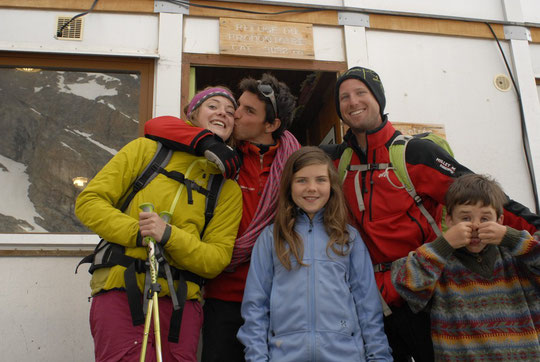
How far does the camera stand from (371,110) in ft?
10.1

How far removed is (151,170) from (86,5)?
2637 millimetres

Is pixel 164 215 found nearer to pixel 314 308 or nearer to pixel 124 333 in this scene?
pixel 124 333

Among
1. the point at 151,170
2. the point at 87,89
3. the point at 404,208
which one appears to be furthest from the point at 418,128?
the point at 87,89

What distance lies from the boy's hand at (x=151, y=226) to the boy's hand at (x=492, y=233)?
67.0 inches

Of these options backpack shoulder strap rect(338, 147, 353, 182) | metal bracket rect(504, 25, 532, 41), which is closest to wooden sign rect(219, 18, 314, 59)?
backpack shoulder strap rect(338, 147, 353, 182)

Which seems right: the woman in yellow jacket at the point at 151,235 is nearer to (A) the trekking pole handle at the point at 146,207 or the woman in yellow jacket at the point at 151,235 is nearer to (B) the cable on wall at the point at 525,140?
(A) the trekking pole handle at the point at 146,207

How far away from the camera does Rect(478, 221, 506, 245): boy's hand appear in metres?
2.37

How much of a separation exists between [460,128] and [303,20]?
203cm

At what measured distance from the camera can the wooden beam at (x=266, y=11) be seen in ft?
15.1

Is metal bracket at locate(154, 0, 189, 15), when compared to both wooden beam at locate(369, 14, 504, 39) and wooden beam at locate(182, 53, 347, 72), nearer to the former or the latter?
wooden beam at locate(182, 53, 347, 72)

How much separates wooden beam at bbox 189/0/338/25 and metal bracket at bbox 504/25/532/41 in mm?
2026

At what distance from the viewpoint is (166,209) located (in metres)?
2.62

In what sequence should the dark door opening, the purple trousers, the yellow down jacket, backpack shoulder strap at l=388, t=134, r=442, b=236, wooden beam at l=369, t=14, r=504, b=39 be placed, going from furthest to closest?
1. the dark door opening
2. wooden beam at l=369, t=14, r=504, b=39
3. backpack shoulder strap at l=388, t=134, r=442, b=236
4. the yellow down jacket
5. the purple trousers

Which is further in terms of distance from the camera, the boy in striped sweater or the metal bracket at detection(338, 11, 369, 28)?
the metal bracket at detection(338, 11, 369, 28)
